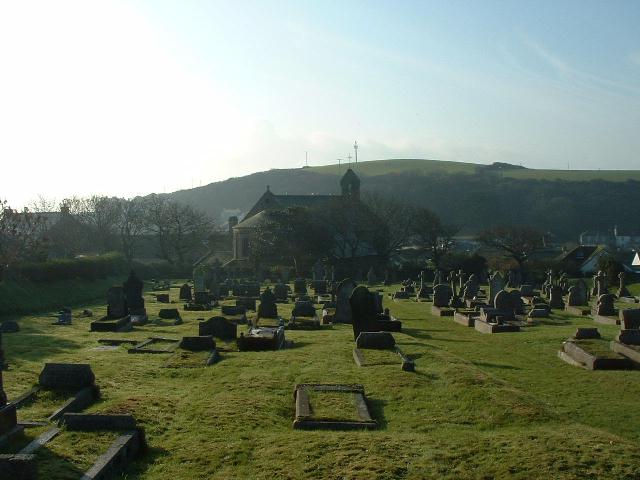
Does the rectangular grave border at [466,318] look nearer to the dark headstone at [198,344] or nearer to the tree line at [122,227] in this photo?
the dark headstone at [198,344]

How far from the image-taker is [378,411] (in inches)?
472

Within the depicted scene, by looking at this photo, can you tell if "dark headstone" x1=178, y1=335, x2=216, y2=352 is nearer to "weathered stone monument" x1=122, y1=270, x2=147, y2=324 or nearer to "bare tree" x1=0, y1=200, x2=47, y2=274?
"weathered stone monument" x1=122, y1=270, x2=147, y2=324

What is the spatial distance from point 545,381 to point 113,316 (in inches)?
694

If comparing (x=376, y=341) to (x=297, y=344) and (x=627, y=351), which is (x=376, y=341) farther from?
(x=627, y=351)

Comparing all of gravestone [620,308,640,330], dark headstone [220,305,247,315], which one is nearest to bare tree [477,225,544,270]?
dark headstone [220,305,247,315]

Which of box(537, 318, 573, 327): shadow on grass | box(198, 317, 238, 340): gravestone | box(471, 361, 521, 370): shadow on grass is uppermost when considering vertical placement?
box(198, 317, 238, 340): gravestone

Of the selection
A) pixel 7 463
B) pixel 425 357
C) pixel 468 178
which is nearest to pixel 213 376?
pixel 425 357

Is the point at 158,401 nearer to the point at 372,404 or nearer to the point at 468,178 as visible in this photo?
the point at 372,404

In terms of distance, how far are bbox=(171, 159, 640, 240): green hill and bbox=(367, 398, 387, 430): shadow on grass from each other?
327ft

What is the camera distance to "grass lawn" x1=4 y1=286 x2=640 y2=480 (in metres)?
8.98

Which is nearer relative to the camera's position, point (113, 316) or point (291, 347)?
point (291, 347)

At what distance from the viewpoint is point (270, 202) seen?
92125 millimetres

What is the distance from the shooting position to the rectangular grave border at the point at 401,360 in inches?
586

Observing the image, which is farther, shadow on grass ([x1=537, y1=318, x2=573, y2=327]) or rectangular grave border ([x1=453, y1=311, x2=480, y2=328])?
rectangular grave border ([x1=453, y1=311, x2=480, y2=328])
